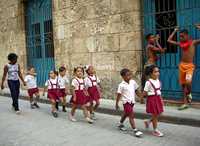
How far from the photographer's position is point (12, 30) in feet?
56.6

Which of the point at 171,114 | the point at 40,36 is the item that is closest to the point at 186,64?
the point at 171,114

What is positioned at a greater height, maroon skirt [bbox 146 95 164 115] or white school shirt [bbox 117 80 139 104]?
white school shirt [bbox 117 80 139 104]

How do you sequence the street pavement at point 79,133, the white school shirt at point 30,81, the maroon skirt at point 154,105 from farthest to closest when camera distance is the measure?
the white school shirt at point 30,81
the maroon skirt at point 154,105
the street pavement at point 79,133

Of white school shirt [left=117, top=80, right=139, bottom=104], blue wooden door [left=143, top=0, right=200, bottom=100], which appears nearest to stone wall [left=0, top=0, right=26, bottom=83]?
blue wooden door [left=143, top=0, right=200, bottom=100]

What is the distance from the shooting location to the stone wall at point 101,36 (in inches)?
437

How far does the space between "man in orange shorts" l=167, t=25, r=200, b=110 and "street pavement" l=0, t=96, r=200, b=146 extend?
3.66 ft

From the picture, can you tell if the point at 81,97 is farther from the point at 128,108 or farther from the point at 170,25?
the point at 170,25

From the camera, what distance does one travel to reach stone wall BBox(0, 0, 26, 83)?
16641mm

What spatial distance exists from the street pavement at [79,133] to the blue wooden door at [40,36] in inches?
190

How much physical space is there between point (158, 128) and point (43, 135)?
6.77ft

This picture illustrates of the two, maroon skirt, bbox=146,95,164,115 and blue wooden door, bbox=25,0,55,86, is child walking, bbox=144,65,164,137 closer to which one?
maroon skirt, bbox=146,95,164,115

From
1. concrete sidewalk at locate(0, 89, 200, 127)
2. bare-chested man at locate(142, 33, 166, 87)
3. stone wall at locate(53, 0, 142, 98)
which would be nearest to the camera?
concrete sidewalk at locate(0, 89, 200, 127)

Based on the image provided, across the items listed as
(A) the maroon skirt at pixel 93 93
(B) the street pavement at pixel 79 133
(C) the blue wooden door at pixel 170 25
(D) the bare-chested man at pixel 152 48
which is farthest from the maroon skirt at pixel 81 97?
(C) the blue wooden door at pixel 170 25

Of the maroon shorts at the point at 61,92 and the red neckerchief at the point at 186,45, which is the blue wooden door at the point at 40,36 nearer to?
the maroon shorts at the point at 61,92
